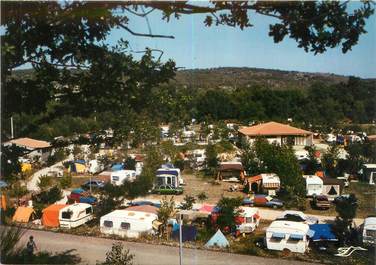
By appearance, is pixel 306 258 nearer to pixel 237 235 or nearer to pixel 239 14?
pixel 237 235

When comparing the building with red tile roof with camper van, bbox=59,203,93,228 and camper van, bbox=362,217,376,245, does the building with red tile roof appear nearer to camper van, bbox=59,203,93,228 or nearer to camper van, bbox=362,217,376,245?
camper van, bbox=362,217,376,245

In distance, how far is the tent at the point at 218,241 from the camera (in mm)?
2298

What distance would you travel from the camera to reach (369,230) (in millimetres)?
2107

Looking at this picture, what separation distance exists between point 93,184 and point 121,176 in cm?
46

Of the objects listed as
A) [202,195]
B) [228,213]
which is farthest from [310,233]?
[202,195]

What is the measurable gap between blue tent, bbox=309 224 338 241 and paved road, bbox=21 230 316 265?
0.28 meters

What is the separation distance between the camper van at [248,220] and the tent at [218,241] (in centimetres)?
23

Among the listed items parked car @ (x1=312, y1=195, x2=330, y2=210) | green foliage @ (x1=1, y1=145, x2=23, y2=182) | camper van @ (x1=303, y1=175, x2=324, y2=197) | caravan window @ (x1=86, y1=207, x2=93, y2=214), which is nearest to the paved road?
caravan window @ (x1=86, y1=207, x2=93, y2=214)

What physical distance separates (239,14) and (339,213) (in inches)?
57.6

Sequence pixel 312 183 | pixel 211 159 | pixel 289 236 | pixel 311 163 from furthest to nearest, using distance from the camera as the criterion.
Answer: pixel 211 159
pixel 311 163
pixel 312 183
pixel 289 236

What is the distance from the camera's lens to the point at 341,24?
5.47 feet

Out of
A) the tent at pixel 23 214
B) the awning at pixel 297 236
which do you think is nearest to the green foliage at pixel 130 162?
the tent at pixel 23 214

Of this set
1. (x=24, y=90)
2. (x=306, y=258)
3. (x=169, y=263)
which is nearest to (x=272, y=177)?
(x=306, y=258)

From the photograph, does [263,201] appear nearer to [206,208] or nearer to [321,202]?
[321,202]
